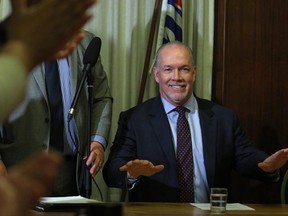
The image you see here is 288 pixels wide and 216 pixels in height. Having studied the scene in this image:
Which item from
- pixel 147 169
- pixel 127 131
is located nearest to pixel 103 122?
pixel 127 131

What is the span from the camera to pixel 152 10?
411 centimetres

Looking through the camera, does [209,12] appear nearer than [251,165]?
No

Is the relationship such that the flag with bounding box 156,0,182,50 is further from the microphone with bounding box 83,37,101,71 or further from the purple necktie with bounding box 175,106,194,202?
the microphone with bounding box 83,37,101,71

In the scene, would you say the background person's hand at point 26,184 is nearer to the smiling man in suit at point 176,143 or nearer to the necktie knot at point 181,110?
the smiling man in suit at point 176,143

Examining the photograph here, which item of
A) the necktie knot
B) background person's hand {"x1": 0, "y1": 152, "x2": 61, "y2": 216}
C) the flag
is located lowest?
the necktie knot

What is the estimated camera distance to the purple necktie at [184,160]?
11.3 feet

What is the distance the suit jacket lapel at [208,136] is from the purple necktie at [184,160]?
0.09 m

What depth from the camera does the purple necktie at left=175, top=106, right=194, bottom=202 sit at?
3443 mm

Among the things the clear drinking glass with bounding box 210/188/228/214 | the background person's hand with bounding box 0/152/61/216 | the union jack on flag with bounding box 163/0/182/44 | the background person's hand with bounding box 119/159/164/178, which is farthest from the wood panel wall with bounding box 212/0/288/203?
the background person's hand with bounding box 0/152/61/216

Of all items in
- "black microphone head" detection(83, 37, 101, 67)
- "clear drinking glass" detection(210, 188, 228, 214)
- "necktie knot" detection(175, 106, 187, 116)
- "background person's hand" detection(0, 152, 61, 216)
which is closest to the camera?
"background person's hand" detection(0, 152, 61, 216)

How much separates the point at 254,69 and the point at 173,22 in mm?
631

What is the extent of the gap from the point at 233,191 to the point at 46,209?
201 cm

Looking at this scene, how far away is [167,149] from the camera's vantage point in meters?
3.52

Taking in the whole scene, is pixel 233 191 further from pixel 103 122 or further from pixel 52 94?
pixel 52 94
